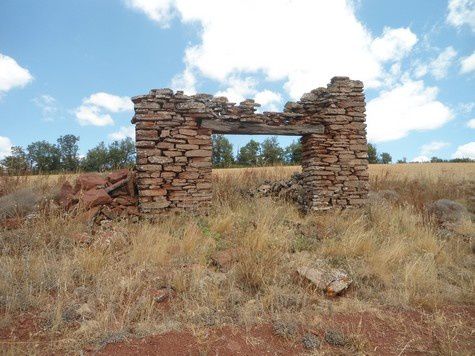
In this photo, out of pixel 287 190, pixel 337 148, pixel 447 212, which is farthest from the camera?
pixel 287 190

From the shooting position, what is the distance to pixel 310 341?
3.03 meters

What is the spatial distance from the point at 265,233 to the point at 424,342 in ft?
7.95

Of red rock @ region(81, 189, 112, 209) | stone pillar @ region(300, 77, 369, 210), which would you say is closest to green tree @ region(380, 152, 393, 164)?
stone pillar @ region(300, 77, 369, 210)

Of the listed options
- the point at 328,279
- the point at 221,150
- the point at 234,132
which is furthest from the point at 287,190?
the point at 221,150

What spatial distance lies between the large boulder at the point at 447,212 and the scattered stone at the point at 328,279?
5.32 metres

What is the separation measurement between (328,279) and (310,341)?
3.90 feet

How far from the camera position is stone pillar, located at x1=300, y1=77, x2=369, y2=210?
8234 mm

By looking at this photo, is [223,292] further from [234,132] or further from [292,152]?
[292,152]

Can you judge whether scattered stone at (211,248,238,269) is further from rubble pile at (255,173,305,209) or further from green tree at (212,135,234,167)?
green tree at (212,135,234,167)

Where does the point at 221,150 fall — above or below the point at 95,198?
above

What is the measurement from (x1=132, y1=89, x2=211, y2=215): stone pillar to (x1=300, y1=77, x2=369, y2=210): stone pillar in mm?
2699

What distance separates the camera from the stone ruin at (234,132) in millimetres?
7012

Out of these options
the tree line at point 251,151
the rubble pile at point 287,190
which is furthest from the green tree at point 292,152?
the rubble pile at point 287,190

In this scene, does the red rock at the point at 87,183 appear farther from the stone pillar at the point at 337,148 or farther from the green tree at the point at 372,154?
the green tree at the point at 372,154
